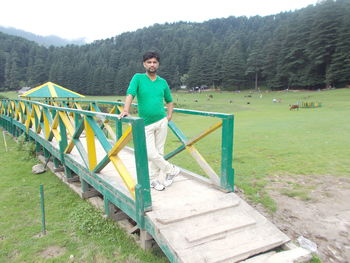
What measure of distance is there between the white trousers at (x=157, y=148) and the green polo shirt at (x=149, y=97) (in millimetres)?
96

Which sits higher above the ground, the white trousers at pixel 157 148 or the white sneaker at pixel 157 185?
the white trousers at pixel 157 148

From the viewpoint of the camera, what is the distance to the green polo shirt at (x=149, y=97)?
348 centimetres

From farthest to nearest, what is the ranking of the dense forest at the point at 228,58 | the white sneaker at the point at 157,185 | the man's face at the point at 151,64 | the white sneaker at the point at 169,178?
the dense forest at the point at 228,58
the white sneaker at the point at 169,178
the white sneaker at the point at 157,185
the man's face at the point at 151,64

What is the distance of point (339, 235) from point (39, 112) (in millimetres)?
7738

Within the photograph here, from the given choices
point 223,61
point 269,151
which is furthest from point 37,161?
point 223,61

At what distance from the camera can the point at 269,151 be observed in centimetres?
842

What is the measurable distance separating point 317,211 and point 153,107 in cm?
321

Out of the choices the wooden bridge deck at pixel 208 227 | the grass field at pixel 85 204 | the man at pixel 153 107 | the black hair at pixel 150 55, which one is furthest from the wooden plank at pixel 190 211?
the black hair at pixel 150 55

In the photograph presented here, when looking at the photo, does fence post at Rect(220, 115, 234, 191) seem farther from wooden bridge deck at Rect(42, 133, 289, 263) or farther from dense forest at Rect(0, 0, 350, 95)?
dense forest at Rect(0, 0, 350, 95)

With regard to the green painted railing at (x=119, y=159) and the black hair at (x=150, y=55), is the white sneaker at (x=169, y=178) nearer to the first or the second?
the green painted railing at (x=119, y=159)

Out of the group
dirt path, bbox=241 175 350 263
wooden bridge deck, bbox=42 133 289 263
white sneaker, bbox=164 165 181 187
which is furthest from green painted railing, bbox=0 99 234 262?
dirt path, bbox=241 175 350 263

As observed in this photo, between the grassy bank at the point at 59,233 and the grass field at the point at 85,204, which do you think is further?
the grass field at the point at 85,204

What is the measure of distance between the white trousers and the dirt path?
1853 millimetres

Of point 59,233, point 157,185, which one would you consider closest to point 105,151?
point 157,185
